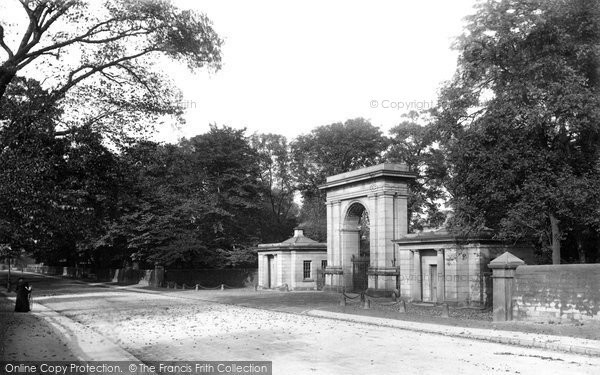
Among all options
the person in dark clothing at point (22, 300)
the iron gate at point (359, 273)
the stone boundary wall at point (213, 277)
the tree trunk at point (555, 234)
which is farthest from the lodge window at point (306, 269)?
the tree trunk at point (555, 234)

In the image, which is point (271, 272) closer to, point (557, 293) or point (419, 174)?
point (419, 174)

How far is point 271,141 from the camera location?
6556 cm

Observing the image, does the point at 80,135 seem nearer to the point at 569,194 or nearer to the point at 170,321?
the point at 170,321

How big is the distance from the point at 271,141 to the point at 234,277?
2073 centimetres

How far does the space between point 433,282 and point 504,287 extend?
28.5ft

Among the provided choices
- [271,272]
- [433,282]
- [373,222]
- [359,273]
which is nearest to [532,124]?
[433,282]

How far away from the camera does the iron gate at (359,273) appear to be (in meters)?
34.3

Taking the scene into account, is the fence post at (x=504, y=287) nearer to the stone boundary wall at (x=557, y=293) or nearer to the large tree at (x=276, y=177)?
the stone boundary wall at (x=557, y=293)

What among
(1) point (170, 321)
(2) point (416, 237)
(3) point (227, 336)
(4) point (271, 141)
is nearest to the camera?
(3) point (227, 336)

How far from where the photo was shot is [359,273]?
34562 mm

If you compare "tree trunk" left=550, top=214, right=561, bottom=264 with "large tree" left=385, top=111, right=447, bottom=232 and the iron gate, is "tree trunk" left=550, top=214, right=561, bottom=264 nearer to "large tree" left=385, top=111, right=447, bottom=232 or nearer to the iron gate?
the iron gate

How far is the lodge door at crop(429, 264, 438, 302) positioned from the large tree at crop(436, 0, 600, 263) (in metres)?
6.00

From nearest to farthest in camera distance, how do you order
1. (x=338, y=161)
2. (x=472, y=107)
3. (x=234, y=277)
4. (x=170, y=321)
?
(x=170, y=321) → (x=472, y=107) → (x=234, y=277) → (x=338, y=161)

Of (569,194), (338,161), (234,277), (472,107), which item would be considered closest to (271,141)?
(338,161)
